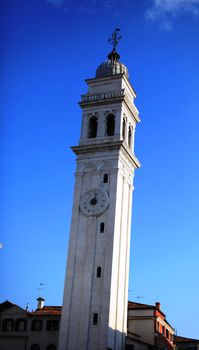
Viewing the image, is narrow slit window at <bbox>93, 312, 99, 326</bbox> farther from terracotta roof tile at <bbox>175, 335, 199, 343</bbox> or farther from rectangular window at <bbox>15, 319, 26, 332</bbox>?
terracotta roof tile at <bbox>175, 335, 199, 343</bbox>

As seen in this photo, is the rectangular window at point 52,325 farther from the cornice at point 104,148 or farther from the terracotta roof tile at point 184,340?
the terracotta roof tile at point 184,340

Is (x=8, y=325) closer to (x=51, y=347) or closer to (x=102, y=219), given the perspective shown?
(x=51, y=347)

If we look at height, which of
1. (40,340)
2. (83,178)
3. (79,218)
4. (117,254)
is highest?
(83,178)

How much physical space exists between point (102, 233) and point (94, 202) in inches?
132

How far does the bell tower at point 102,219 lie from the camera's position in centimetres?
4944

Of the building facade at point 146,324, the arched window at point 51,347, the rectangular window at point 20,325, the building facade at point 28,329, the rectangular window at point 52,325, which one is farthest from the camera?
the building facade at point 146,324

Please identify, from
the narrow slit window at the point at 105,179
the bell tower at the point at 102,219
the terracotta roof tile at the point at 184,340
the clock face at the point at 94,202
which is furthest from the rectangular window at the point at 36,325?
the terracotta roof tile at the point at 184,340

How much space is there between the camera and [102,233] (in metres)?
52.6

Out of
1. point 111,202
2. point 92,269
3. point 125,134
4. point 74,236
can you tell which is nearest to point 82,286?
point 92,269

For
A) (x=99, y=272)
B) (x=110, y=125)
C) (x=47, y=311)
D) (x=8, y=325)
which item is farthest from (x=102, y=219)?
(x=8, y=325)

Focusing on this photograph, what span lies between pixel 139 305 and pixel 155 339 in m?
4.12

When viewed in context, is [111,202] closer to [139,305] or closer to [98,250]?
[98,250]

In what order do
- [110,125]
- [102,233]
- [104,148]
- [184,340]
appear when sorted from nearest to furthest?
[102,233], [104,148], [110,125], [184,340]

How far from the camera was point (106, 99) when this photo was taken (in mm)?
59312
